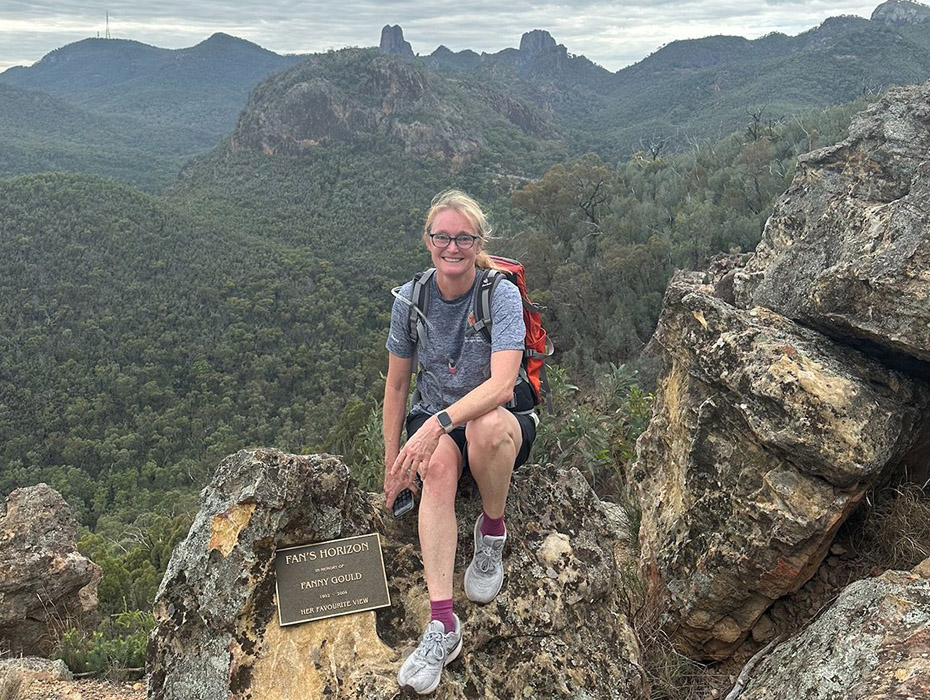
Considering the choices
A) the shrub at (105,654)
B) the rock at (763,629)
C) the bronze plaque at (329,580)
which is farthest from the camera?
the shrub at (105,654)

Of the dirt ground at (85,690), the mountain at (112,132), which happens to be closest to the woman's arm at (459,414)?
the dirt ground at (85,690)

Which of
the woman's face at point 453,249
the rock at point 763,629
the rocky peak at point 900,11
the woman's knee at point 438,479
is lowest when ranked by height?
the rock at point 763,629

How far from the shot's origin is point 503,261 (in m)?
3.46

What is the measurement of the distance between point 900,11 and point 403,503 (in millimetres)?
146929

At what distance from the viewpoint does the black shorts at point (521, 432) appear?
3021mm

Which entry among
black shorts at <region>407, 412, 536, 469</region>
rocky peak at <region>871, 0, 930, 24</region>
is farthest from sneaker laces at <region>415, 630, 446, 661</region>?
rocky peak at <region>871, 0, 930, 24</region>

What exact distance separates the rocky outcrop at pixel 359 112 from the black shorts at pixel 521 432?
70550mm

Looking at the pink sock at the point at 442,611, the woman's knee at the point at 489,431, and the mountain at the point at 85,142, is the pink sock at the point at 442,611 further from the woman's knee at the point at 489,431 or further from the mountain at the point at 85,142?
the mountain at the point at 85,142

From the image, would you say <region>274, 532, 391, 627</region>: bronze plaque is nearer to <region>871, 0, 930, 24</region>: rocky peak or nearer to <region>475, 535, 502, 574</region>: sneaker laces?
<region>475, 535, 502, 574</region>: sneaker laces

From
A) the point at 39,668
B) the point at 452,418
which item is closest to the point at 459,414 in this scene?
the point at 452,418

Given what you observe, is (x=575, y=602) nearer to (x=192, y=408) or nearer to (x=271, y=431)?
(x=271, y=431)

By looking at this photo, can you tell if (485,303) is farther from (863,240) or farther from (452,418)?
(863,240)

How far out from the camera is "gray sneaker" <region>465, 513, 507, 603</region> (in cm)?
308

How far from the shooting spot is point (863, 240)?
3543 mm
